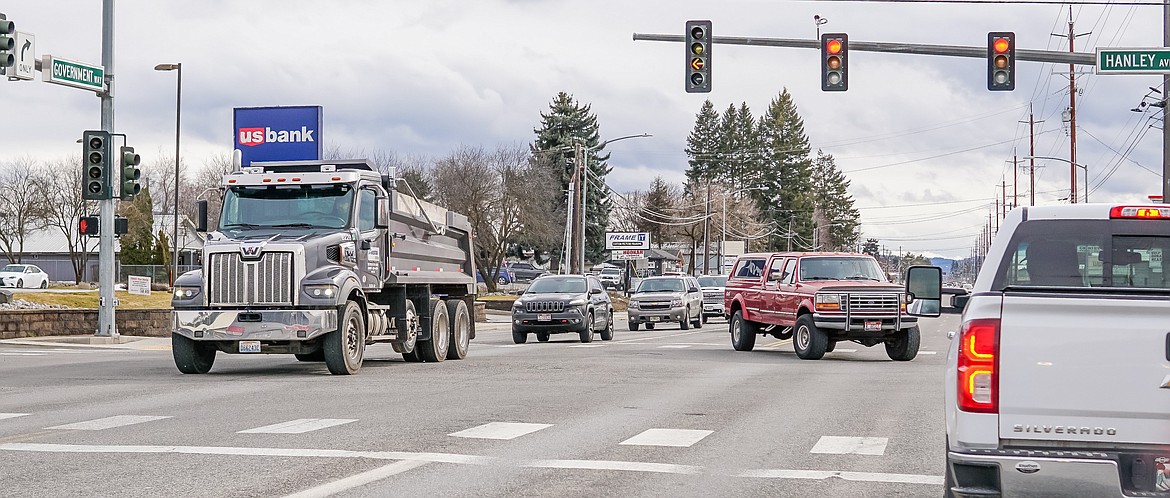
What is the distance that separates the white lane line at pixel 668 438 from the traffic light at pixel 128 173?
59.3 ft

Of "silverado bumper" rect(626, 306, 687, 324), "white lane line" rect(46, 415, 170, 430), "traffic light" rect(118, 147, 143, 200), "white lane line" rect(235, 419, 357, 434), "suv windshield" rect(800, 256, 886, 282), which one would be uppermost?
"traffic light" rect(118, 147, 143, 200)

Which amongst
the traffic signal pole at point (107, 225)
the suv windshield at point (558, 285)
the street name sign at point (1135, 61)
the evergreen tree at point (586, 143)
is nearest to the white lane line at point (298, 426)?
the street name sign at point (1135, 61)

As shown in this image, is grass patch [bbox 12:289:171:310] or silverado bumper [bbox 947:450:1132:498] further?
grass patch [bbox 12:289:171:310]

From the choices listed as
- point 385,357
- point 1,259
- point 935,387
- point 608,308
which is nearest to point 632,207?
point 1,259

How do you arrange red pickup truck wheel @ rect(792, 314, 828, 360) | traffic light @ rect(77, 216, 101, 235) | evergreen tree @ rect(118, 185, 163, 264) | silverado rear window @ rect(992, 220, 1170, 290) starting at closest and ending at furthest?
silverado rear window @ rect(992, 220, 1170, 290), red pickup truck wheel @ rect(792, 314, 828, 360), traffic light @ rect(77, 216, 101, 235), evergreen tree @ rect(118, 185, 163, 264)

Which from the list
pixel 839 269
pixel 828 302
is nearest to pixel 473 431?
pixel 828 302

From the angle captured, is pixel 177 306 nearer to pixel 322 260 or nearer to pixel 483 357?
pixel 322 260

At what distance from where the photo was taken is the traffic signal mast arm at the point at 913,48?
22188mm

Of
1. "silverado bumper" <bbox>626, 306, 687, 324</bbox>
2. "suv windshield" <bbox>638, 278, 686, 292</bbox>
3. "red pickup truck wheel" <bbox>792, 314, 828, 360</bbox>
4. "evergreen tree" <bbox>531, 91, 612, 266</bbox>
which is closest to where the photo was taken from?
"red pickup truck wheel" <bbox>792, 314, 828, 360</bbox>

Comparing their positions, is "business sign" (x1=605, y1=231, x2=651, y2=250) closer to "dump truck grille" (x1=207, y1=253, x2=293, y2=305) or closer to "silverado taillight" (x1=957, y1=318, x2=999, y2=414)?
"dump truck grille" (x1=207, y1=253, x2=293, y2=305)

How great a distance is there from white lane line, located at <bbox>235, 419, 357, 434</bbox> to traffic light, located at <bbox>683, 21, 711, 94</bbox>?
1285 cm

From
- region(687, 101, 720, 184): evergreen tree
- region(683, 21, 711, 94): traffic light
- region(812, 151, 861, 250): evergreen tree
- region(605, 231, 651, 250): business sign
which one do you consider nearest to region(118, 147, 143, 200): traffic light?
region(683, 21, 711, 94): traffic light

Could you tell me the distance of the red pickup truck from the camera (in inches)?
858

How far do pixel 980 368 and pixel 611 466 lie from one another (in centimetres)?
382
